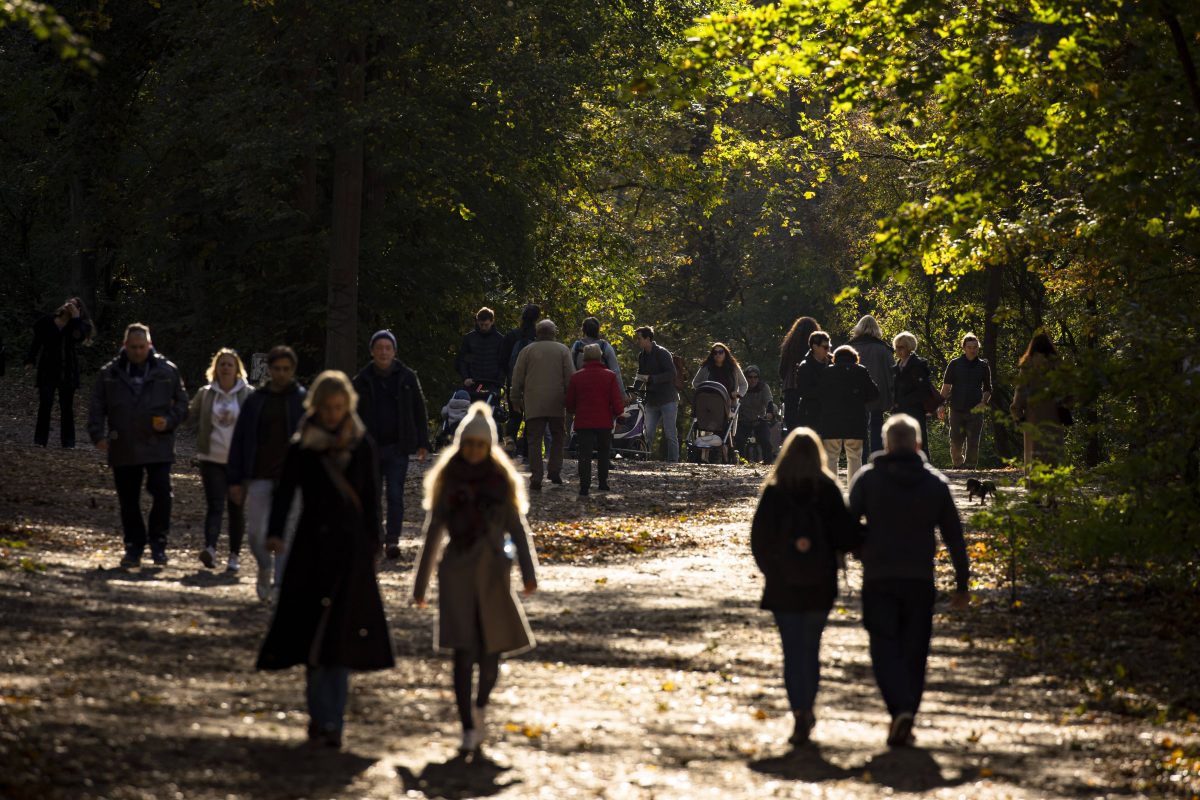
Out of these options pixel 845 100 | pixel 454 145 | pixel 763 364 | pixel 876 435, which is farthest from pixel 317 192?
pixel 763 364

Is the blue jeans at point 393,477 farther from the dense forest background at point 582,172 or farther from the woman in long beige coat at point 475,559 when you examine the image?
the woman in long beige coat at point 475,559

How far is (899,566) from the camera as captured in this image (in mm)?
9891

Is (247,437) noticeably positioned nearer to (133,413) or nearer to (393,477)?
(133,413)

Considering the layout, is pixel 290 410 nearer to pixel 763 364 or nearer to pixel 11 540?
pixel 11 540

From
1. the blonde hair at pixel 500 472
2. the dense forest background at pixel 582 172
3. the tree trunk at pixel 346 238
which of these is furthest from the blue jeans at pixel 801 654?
the tree trunk at pixel 346 238

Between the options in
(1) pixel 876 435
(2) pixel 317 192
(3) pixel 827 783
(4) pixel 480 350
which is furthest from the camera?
(1) pixel 876 435

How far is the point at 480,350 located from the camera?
86.5 ft

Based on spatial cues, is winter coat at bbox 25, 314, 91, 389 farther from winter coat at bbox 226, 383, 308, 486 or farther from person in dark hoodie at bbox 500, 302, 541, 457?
winter coat at bbox 226, 383, 308, 486

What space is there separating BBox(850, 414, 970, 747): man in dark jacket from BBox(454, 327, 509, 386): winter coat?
16497 mm


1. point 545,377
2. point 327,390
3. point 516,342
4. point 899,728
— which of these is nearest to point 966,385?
point 516,342

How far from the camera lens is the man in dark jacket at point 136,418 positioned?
15.4 metres

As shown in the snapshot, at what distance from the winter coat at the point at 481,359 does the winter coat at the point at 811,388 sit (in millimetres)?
7329

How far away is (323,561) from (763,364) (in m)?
51.0

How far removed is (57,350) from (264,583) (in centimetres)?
1318
